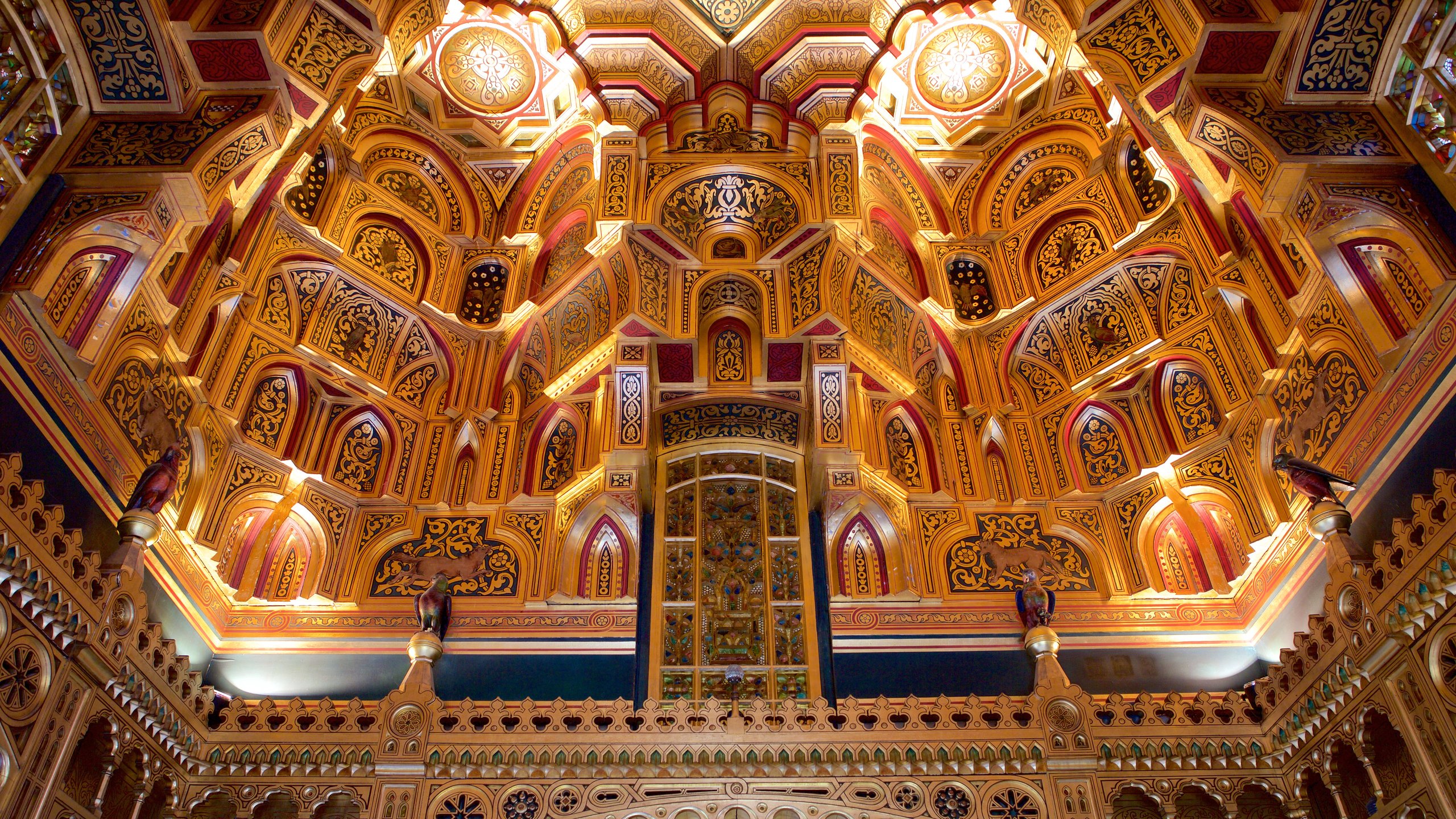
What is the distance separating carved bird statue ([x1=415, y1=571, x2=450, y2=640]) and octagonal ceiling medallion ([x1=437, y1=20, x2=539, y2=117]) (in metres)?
6.00

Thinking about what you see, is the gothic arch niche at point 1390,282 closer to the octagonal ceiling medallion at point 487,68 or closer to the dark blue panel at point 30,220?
the octagonal ceiling medallion at point 487,68

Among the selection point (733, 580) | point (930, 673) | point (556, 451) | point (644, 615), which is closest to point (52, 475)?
point (644, 615)

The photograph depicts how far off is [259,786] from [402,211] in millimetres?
6788

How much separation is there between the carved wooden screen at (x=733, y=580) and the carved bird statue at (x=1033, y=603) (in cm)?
207

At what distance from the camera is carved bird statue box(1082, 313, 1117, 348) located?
39.4 feet

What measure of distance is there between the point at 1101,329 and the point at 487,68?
7.91 metres

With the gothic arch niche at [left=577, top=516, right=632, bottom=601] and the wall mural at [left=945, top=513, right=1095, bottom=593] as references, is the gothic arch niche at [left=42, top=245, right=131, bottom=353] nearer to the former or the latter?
the gothic arch niche at [left=577, top=516, right=632, bottom=601]

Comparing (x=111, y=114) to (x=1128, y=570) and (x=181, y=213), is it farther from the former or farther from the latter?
(x=1128, y=570)

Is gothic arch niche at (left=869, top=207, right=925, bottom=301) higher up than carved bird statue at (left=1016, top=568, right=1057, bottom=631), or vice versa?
gothic arch niche at (left=869, top=207, right=925, bottom=301)

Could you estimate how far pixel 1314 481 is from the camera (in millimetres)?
8383

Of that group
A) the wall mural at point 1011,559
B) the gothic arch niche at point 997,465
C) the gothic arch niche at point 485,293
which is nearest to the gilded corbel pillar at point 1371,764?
the wall mural at point 1011,559

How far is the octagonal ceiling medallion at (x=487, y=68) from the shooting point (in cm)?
1227

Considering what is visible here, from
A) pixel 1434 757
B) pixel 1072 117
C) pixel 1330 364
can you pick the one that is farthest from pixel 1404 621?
pixel 1072 117

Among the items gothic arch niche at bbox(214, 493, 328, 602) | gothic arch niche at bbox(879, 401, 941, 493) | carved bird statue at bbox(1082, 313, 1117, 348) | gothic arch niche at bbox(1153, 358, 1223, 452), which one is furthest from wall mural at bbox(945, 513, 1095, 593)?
gothic arch niche at bbox(214, 493, 328, 602)
